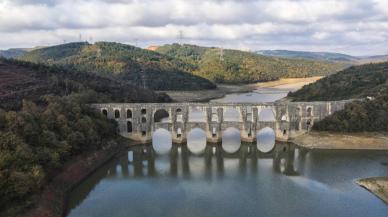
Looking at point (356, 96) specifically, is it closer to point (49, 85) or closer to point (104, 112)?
point (104, 112)

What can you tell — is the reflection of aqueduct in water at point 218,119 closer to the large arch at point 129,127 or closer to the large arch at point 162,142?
the large arch at point 129,127

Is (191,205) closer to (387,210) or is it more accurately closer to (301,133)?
(387,210)

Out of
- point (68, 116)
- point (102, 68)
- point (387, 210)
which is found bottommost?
point (387, 210)

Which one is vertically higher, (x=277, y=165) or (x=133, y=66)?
(x=133, y=66)

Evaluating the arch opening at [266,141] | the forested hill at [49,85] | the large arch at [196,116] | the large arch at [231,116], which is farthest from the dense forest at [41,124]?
the arch opening at [266,141]

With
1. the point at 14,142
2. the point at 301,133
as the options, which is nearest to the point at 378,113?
the point at 301,133

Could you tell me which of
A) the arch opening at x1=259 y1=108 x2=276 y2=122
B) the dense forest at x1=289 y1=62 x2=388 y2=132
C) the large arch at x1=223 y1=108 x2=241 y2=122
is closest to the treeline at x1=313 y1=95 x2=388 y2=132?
the dense forest at x1=289 y1=62 x2=388 y2=132
